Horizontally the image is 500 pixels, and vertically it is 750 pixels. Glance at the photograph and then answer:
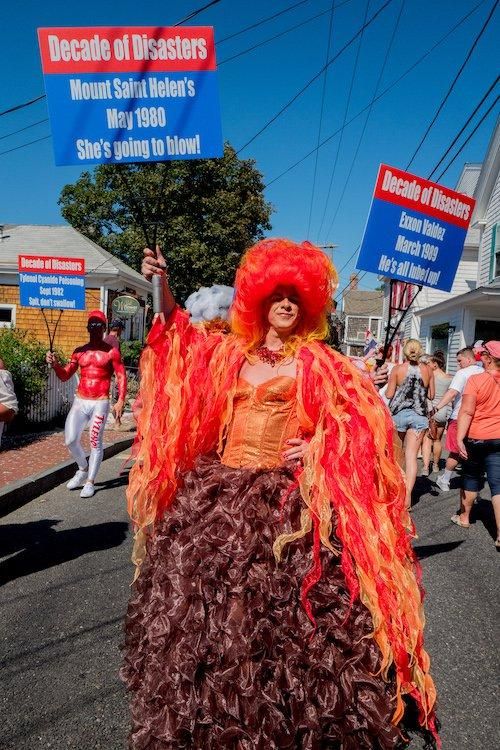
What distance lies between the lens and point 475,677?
3221 millimetres

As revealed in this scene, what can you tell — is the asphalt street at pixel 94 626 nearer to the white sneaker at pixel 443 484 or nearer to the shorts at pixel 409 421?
the shorts at pixel 409 421

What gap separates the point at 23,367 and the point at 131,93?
810cm

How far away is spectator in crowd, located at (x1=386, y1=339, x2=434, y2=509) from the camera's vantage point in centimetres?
684

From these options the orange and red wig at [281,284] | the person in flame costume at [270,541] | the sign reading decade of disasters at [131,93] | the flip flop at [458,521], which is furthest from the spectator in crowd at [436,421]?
the person in flame costume at [270,541]

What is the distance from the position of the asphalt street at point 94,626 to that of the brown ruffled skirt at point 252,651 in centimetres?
50

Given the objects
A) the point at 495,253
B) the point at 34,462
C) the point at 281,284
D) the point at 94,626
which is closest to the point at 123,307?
the point at 495,253

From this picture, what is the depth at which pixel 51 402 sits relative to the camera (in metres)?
12.1

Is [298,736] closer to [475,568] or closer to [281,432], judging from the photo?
[281,432]

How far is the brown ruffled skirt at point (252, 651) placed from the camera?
2252 mm

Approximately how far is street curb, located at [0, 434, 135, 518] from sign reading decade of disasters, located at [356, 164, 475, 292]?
4.21 metres

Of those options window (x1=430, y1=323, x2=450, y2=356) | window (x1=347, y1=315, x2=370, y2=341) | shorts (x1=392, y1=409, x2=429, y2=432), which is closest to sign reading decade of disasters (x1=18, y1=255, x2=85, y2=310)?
shorts (x1=392, y1=409, x2=429, y2=432)

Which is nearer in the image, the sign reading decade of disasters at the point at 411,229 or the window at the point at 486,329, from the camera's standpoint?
the sign reading decade of disasters at the point at 411,229

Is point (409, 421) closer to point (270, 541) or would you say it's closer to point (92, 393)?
point (92, 393)

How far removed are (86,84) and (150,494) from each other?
8.20ft
